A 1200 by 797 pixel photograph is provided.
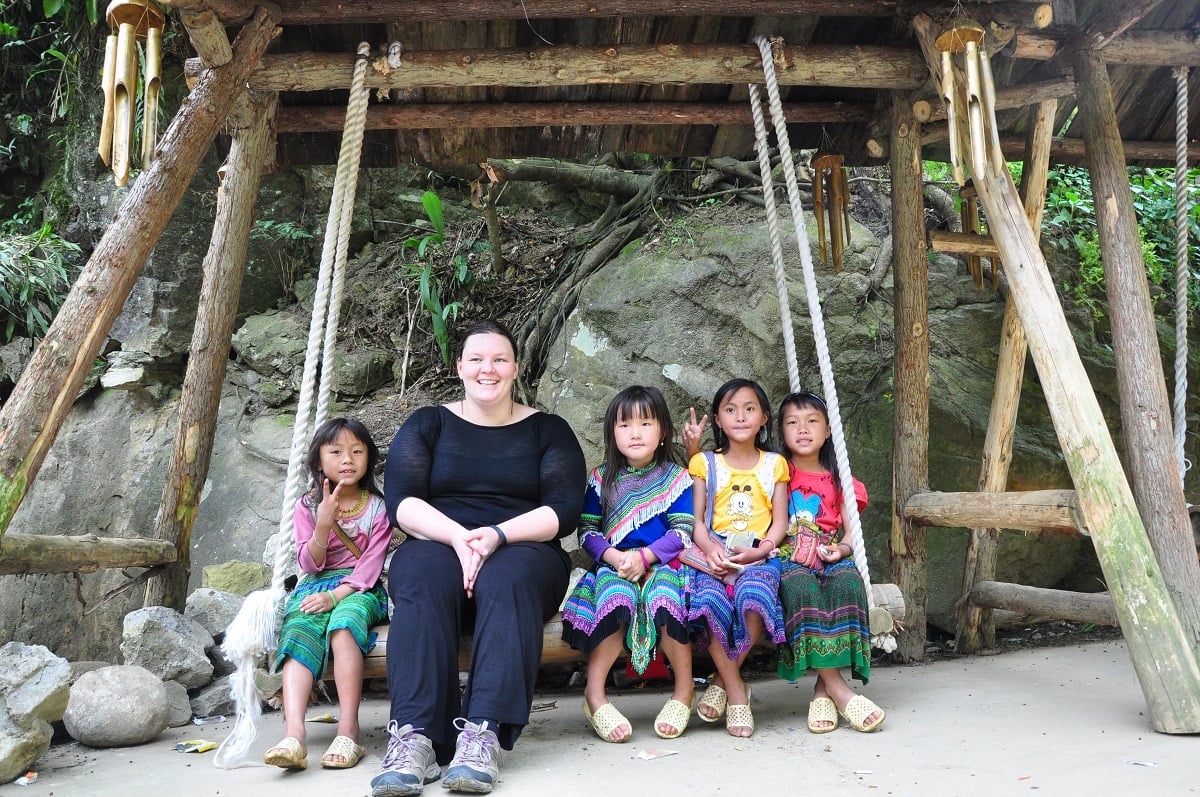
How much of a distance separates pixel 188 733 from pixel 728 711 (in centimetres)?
177

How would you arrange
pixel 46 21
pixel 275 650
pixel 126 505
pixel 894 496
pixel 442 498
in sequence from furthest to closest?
pixel 46 21
pixel 126 505
pixel 894 496
pixel 442 498
pixel 275 650

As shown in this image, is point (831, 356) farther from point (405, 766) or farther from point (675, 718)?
point (405, 766)

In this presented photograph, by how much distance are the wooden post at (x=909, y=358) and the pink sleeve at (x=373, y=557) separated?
2001 mm

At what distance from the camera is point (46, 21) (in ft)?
21.3

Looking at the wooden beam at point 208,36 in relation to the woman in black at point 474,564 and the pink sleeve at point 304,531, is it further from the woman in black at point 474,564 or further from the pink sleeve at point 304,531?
the pink sleeve at point 304,531

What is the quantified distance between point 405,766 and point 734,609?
1.04 m

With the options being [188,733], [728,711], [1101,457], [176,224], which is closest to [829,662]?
[728,711]

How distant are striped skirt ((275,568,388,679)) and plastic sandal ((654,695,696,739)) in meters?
0.84

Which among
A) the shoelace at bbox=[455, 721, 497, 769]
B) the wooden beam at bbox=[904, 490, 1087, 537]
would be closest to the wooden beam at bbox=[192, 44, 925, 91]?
the wooden beam at bbox=[904, 490, 1087, 537]

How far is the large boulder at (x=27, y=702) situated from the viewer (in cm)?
245

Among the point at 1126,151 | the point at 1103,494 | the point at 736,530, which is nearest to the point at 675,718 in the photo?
the point at 736,530

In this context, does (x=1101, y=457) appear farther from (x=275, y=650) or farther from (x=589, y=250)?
(x=589, y=250)

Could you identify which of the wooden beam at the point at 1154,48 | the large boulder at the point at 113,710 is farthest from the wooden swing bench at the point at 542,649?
the wooden beam at the point at 1154,48

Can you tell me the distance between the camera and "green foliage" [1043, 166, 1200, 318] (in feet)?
17.4
